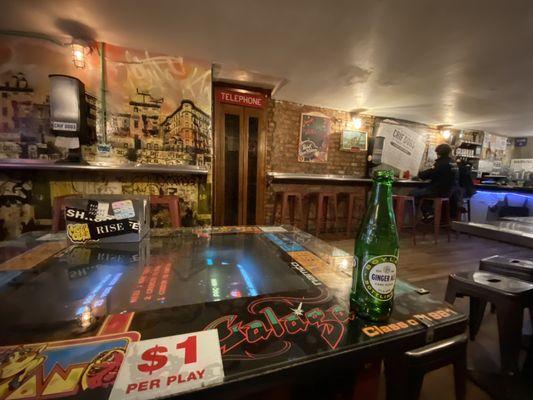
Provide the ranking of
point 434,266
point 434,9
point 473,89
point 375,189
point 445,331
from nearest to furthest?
point 445,331 < point 375,189 < point 434,9 < point 434,266 < point 473,89

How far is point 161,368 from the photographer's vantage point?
41cm

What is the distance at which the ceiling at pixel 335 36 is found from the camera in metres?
1.93

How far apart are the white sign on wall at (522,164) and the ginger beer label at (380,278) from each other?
31.2 feet

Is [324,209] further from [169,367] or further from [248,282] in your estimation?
[169,367]

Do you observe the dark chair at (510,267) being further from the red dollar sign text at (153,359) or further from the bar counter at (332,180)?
the bar counter at (332,180)

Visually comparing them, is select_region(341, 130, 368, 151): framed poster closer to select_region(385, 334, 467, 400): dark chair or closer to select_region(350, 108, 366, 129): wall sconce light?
select_region(350, 108, 366, 129): wall sconce light

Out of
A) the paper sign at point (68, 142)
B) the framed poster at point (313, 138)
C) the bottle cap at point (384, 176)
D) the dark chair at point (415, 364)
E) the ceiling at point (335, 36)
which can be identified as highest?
the ceiling at point (335, 36)

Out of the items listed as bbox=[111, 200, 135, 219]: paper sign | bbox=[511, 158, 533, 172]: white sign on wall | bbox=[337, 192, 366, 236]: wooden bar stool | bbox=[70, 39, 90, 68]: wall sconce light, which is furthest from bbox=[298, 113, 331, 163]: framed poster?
bbox=[511, 158, 533, 172]: white sign on wall

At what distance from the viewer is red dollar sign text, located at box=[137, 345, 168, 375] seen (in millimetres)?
414

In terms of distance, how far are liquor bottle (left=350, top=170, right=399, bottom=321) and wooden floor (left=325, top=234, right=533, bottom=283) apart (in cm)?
247

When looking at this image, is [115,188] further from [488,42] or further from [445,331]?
[488,42]

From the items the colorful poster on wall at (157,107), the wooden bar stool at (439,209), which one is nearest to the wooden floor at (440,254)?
the wooden bar stool at (439,209)

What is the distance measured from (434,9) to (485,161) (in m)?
6.65

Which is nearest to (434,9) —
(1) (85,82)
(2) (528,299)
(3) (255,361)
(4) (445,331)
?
(2) (528,299)
